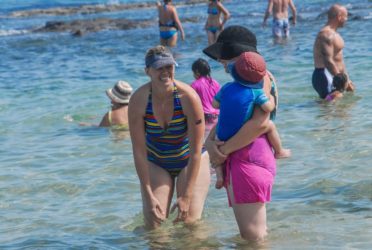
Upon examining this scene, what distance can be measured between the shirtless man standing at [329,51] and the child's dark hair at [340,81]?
0.09 m

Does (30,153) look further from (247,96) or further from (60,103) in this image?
(247,96)

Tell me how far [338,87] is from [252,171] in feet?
21.4

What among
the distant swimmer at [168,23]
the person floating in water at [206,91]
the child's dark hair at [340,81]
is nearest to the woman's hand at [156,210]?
→ the person floating in water at [206,91]

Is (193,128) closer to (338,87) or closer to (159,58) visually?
(159,58)

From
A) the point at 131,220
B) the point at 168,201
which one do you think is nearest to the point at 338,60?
the point at 131,220

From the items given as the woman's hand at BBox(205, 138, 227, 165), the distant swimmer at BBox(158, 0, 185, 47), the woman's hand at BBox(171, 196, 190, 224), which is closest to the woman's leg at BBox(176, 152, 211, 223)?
the woman's hand at BBox(171, 196, 190, 224)

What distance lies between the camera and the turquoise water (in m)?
6.13

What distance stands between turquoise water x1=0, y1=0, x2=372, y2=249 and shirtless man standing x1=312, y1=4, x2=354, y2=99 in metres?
0.29

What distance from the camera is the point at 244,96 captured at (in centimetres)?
485

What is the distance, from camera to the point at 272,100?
505cm

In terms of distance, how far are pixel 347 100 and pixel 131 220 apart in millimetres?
5414

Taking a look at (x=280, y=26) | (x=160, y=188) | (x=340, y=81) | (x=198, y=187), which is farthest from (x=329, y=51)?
(x=280, y=26)

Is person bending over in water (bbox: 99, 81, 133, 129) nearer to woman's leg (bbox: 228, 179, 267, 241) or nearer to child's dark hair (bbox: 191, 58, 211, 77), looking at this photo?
child's dark hair (bbox: 191, 58, 211, 77)

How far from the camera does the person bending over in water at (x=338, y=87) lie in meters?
11.0
